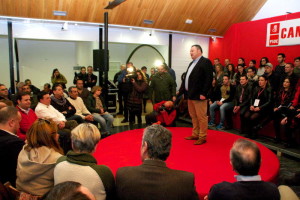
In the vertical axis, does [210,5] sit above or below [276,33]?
above

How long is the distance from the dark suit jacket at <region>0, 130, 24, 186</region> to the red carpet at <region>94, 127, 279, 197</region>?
1.06 meters

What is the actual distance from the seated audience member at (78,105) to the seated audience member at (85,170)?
11.1 feet

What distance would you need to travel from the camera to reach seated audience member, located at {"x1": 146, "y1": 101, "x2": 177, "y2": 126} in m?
5.07

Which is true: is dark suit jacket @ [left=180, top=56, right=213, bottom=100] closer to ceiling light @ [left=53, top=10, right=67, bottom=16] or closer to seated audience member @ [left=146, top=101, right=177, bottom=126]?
seated audience member @ [left=146, top=101, right=177, bottom=126]

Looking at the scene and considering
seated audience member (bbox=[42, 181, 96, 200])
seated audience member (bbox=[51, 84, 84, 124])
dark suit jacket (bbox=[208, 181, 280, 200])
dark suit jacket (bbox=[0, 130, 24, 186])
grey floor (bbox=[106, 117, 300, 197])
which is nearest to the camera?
seated audience member (bbox=[42, 181, 96, 200])

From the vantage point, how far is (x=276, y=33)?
24.6ft

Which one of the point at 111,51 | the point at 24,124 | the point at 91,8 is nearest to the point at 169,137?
the point at 24,124

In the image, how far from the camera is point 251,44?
8.27 metres

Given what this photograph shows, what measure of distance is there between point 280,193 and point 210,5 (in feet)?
24.2

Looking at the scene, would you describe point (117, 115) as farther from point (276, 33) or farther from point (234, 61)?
point (276, 33)

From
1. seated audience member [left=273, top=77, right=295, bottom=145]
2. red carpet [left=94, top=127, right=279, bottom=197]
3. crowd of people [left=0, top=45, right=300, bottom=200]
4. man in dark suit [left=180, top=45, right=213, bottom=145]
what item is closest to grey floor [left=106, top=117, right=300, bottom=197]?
crowd of people [left=0, top=45, right=300, bottom=200]

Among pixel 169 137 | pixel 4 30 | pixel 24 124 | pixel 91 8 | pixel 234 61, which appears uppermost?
pixel 91 8

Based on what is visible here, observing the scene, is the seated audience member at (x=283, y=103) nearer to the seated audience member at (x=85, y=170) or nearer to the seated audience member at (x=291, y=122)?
the seated audience member at (x=291, y=122)

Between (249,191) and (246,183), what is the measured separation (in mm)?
50
